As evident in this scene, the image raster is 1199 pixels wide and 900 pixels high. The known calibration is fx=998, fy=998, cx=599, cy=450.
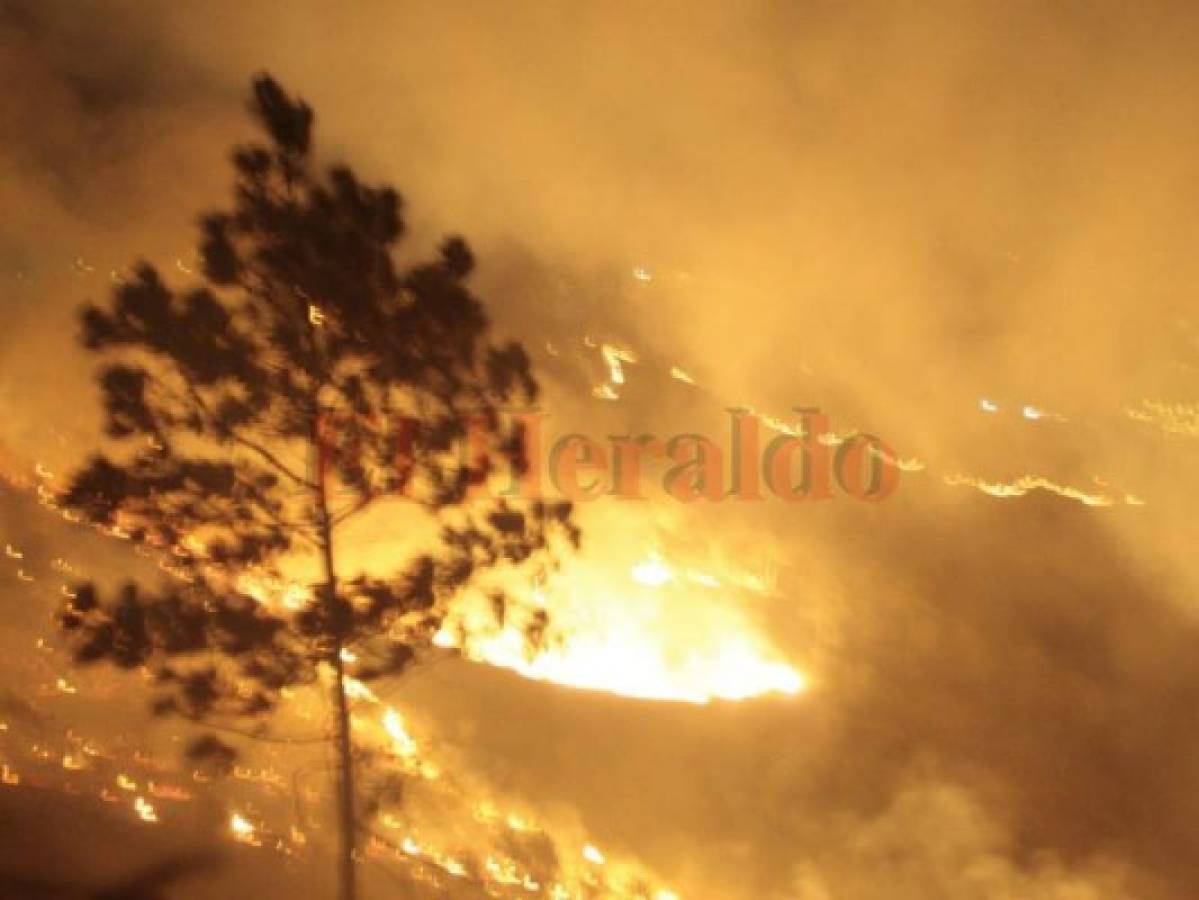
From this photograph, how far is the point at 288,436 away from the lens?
22.9 feet

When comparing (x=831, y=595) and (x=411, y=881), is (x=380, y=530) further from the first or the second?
(x=831, y=595)

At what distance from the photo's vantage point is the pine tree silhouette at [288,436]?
650 cm

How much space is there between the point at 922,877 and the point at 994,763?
119 inches

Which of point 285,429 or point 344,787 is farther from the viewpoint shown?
point 344,787

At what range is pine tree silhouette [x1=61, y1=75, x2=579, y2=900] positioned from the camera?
650cm

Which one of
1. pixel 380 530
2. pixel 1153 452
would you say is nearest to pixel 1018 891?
pixel 380 530

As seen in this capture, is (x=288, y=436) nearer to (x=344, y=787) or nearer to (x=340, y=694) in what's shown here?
(x=340, y=694)

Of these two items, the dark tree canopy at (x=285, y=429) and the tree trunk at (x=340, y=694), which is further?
the tree trunk at (x=340, y=694)

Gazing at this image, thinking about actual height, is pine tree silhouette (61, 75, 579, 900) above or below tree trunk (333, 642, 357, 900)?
above

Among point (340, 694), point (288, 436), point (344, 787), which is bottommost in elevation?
point (344, 787)

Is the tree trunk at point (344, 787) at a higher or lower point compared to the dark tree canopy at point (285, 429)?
lower

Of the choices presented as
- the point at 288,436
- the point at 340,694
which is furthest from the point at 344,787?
the point at 288,436

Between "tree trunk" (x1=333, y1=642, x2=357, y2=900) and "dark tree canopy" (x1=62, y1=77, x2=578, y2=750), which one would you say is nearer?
"dark tree canopy" (x1=62, y1=77, x2=578, y2=750)

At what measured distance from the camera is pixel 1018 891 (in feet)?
41.1
